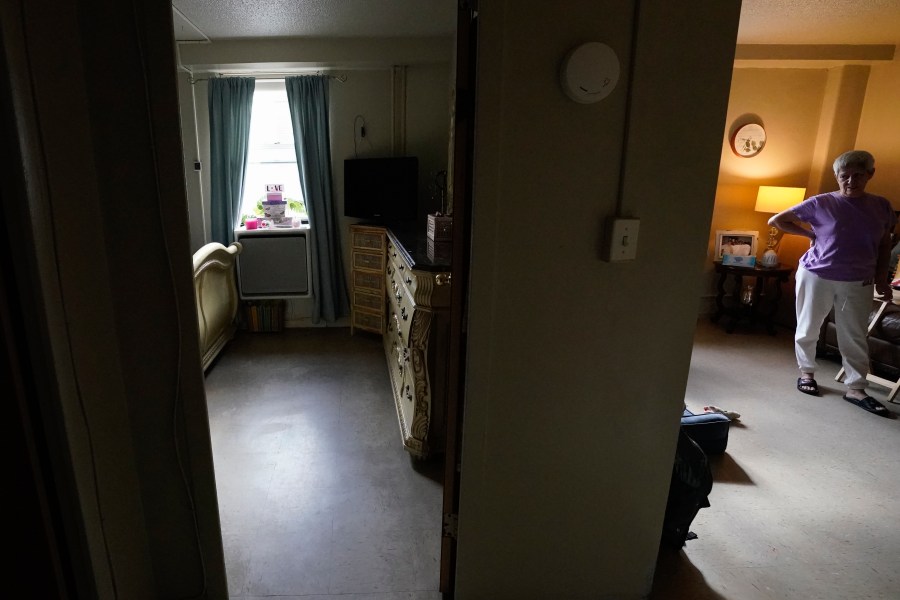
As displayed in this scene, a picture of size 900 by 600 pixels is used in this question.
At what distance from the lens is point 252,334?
4219 millimetres

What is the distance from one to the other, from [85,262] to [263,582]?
3.78 ft

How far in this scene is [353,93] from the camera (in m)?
4.09

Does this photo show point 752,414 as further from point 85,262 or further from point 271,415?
point 85,262

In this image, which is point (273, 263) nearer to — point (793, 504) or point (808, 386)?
point (793, 504)

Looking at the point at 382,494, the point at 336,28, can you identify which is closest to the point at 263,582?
the point at 382,494

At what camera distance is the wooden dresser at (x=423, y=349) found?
A: 7.04 ft

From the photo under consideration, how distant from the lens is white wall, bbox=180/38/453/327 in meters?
3.91

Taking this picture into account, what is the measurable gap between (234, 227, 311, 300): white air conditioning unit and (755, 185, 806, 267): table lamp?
3.85 m

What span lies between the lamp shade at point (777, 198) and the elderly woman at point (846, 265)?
1.14 meters

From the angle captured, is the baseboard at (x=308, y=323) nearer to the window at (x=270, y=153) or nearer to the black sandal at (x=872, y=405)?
the window at (x=270, y=153)

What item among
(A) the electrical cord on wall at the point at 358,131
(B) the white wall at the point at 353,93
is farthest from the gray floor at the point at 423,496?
(A) the electrical cord on wall at the point at 358,131

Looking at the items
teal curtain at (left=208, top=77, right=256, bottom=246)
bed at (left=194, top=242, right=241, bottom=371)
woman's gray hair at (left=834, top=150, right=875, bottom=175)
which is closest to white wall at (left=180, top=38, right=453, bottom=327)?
teal curtain at (left=208, top=77, right=256, bottom=246)

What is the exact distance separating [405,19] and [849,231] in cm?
306

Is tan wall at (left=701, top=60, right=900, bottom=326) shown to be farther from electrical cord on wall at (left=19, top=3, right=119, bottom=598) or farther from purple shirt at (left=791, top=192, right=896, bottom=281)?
electrical cord on wall at (left=19, top=3, right=119, bottom=598)
